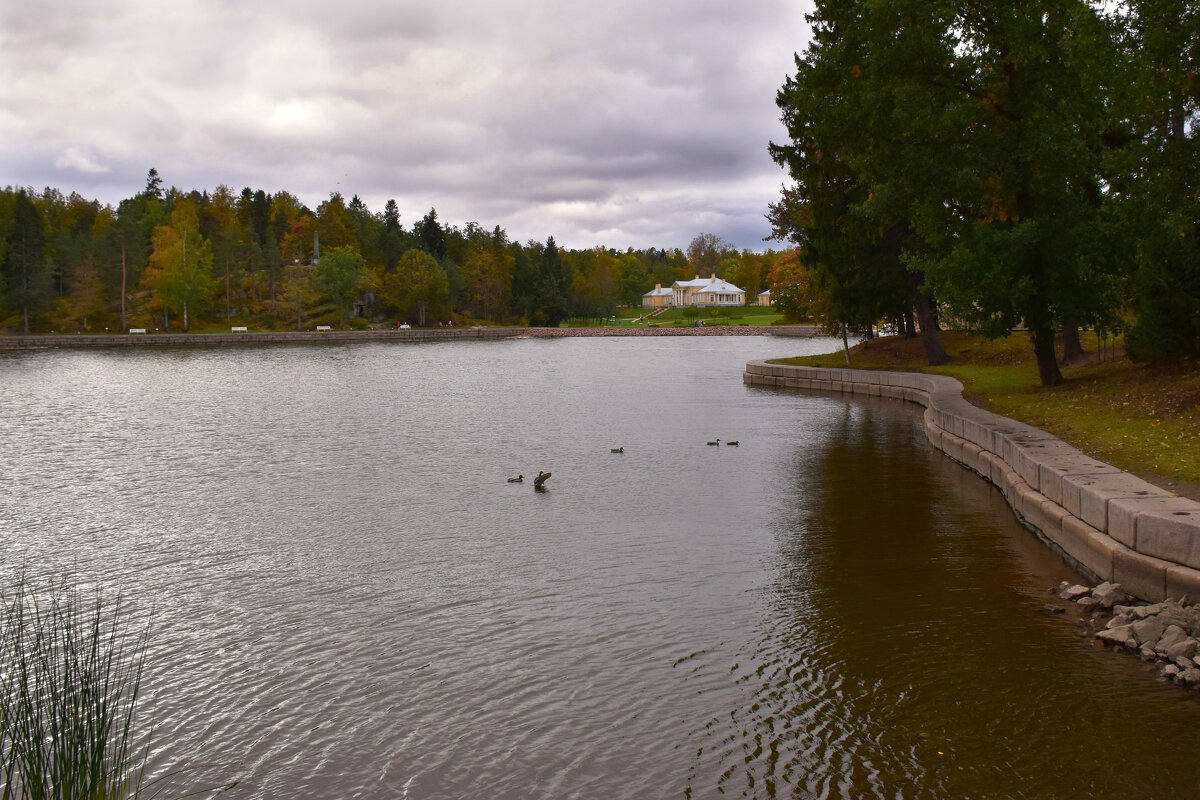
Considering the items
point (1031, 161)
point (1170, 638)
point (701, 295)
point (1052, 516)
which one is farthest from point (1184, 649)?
point (701, 295)

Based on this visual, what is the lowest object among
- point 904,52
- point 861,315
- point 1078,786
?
point 1078,786

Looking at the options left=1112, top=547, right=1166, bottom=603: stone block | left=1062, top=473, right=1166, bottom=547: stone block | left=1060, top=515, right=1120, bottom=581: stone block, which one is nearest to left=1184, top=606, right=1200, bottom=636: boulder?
left=1112, top=547, right=1166, bottom=603: stone block

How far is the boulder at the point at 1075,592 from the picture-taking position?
11.1 metres

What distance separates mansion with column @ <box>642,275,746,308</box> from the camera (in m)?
181

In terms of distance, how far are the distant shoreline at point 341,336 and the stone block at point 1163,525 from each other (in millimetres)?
80980

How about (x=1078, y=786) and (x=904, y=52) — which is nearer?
(x=1078, y=786)

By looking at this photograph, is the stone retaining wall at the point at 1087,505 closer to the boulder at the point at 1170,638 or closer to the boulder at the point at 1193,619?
the boulder at the point at 1193,619

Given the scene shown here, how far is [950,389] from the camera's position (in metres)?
29.0

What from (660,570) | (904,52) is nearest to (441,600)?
(660,570)

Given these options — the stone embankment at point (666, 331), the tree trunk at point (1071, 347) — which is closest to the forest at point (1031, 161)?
the tree trunk at point (1071, 347)

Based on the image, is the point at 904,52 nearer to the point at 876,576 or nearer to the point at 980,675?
the point at 876,576

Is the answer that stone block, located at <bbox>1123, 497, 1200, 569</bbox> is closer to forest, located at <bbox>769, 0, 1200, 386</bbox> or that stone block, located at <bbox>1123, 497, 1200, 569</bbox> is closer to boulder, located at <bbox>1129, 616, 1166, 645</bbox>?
boulder, located at <bbox>1129, 616, 1166, 645</bbox>

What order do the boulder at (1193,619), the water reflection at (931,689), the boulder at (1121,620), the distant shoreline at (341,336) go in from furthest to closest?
the distant shoreline at (341,336) → the boulder at (1121,620) → the boulder at (1193,619) → the water reflection at (931,689)

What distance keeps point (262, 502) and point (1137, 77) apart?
62.2ft
